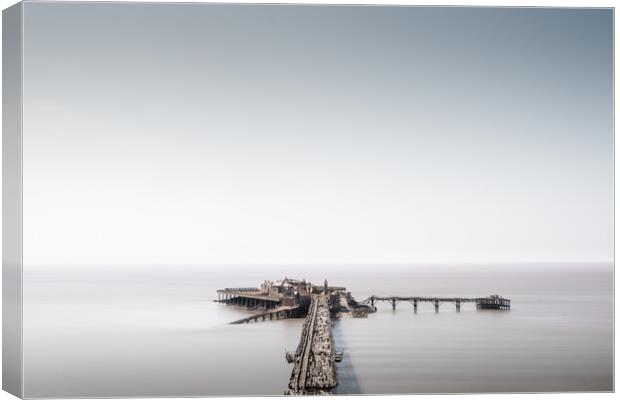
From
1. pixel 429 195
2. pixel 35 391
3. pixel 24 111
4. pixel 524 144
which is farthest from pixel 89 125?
pixel 524 144

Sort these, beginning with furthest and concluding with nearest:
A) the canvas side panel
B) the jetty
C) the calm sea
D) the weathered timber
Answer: the weathered timber, the jetty, the calm sea, the canvas side panel

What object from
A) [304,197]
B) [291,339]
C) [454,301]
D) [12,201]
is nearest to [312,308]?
[291,339]

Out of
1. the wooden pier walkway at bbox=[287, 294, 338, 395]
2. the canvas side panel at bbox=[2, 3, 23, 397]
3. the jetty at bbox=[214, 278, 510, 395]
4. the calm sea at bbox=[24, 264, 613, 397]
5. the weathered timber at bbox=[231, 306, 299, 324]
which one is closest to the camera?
the canvas side panel at bbox=[2, 3, 23, 397]

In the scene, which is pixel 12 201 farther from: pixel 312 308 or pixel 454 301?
pixel 454 301

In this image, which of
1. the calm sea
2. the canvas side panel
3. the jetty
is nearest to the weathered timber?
the jetty

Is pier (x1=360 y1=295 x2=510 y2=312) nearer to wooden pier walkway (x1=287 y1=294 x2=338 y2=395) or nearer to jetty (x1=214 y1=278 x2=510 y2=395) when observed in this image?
jetty (x1=214 y1=278 x2=510 y2=395)

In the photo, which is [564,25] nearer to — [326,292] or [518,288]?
[518,288]

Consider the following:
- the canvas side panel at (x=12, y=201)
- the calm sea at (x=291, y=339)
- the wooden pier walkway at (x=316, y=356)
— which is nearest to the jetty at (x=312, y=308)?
the wooden pier walkway at (x=316, y=356)
